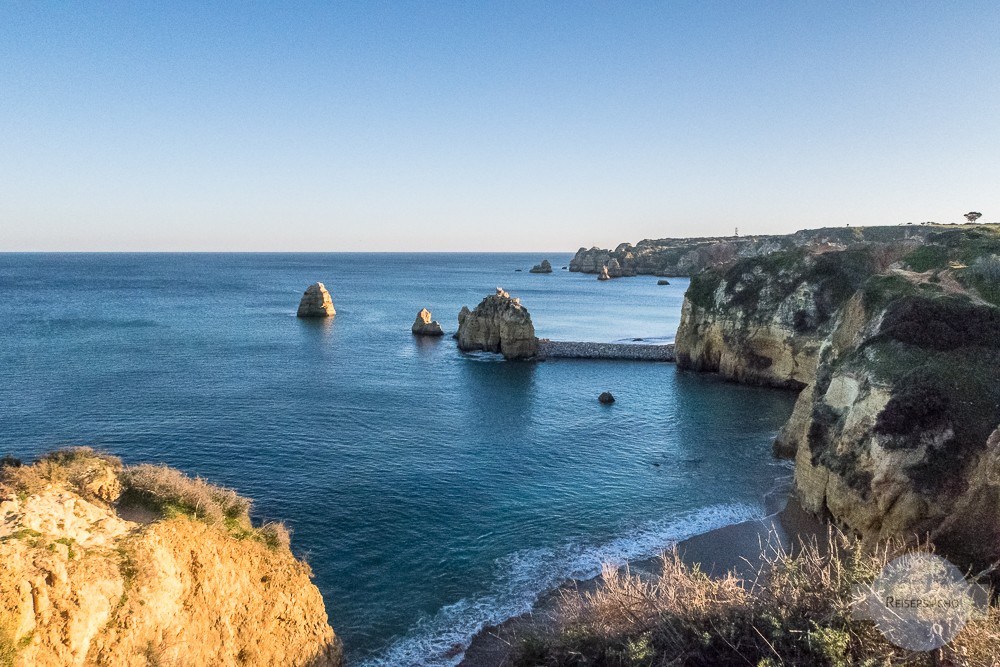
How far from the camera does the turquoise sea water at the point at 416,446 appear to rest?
2522cm

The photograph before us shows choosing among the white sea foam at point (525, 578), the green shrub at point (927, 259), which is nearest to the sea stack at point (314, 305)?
the white sea foam at point (525, 578)

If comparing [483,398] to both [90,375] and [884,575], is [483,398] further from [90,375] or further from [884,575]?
[884,575]

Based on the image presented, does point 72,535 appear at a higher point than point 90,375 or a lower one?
higher

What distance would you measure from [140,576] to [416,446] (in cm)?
2714

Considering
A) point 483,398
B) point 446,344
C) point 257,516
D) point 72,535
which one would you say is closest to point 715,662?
point 72,535

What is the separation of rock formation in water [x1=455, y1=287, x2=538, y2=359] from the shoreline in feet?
139

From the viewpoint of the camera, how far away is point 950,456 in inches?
952

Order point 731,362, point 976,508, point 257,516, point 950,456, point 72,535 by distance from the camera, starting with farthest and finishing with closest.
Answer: point 731,362, point 257,516, point 950,456, point 976,508, point 72,535

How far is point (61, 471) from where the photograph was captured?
15516 millimetres

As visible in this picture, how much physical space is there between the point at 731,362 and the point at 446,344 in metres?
38.0

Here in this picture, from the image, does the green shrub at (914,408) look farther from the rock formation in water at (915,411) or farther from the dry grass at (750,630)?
the dry grass at (750,630)

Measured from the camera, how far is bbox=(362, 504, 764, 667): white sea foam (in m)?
20.9

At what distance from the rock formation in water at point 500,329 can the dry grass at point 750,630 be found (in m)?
57.9

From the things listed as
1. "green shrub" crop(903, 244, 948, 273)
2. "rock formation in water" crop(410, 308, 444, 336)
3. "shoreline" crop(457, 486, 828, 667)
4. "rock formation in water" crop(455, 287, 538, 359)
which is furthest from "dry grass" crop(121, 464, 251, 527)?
"rock formation in water" crop(410, 308, 444, 336)
